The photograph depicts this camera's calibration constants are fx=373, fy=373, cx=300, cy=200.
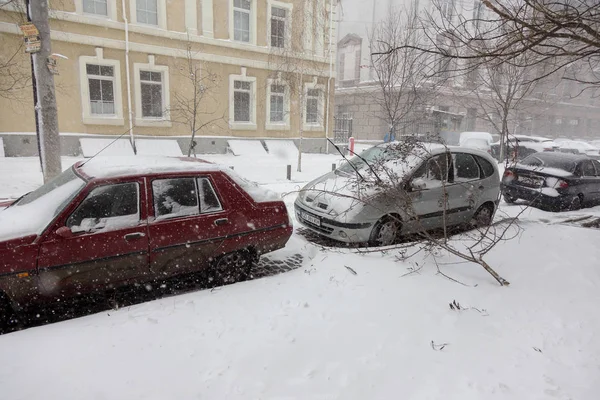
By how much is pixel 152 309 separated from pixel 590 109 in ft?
176

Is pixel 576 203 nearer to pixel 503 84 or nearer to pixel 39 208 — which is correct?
pixel 39 208

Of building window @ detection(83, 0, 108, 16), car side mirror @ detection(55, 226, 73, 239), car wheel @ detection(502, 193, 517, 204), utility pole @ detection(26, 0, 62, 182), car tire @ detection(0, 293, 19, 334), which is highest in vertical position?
building window @ detection(83, 0, 108, 16)

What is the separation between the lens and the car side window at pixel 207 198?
14.5 feet

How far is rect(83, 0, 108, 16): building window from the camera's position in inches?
587

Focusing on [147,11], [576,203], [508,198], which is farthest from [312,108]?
[576,203]

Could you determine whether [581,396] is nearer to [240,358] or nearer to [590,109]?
[240,358]

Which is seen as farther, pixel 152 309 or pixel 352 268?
pixel 352 268

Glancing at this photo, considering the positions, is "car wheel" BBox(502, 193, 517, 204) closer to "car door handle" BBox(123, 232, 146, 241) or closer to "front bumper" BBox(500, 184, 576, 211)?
"front bumper" BBox(500, 184, 576, 211)

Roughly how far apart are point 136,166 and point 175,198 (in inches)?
21.9

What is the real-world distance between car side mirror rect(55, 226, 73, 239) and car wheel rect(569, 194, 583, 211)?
1048 centimetres

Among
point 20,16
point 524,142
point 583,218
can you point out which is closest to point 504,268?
point 583,218

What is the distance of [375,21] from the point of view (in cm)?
2939

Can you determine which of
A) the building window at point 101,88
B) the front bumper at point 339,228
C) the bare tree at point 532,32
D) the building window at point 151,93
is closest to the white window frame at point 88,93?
the building window at point 101,88

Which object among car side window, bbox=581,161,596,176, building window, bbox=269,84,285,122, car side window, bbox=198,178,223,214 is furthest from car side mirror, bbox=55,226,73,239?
building window, bbox=269,84,285,122
